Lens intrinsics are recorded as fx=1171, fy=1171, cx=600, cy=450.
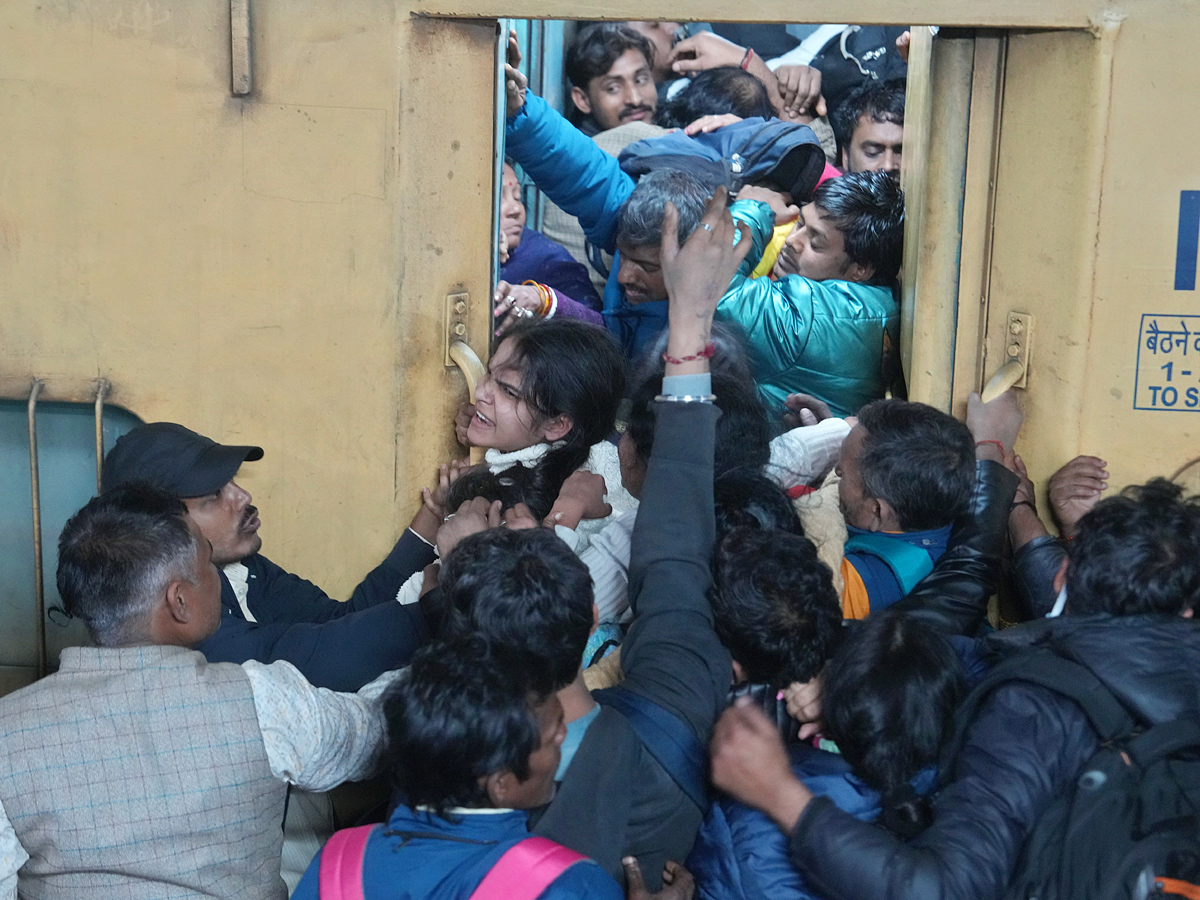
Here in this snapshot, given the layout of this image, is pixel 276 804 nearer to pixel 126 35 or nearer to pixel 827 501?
pixel 827 501

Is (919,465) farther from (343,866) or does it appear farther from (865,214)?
(343,866)

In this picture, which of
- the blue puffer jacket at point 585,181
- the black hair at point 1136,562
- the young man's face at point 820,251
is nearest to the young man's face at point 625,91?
the blue puffer jacket at point 585,181

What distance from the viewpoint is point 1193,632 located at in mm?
1624

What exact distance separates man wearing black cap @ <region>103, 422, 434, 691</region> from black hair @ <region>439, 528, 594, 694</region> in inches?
16.2

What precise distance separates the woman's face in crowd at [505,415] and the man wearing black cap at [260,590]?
300mm

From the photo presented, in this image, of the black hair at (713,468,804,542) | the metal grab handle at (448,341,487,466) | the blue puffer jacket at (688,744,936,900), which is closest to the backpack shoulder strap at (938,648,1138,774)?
the blue puffer jacket at (688,744,936,900)

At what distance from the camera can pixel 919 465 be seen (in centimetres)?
224

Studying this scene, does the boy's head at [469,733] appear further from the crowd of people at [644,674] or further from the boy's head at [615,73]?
the boy's head at [615,73]

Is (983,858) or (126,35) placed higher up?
(126,35)

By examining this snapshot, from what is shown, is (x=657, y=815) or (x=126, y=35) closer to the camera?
(x=657, y=815)

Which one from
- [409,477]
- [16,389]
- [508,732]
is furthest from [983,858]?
[16,389]

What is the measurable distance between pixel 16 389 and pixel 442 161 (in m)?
A: 1.10

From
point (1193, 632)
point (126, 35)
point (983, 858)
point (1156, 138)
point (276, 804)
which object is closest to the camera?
point (983, 858)

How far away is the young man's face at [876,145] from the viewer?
379 cm
